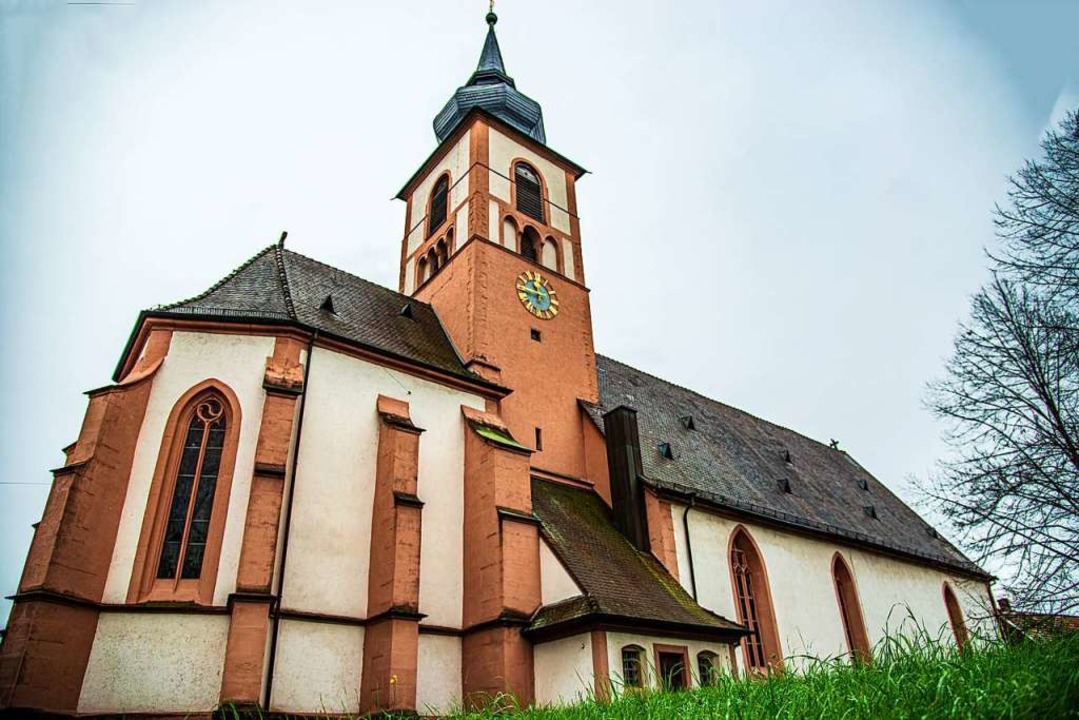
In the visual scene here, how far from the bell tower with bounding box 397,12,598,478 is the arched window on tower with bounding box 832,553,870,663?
963cm

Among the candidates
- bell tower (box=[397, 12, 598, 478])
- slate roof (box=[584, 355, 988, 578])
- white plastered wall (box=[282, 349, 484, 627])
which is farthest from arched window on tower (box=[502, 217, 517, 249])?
white plastered wall (box=[282, 349, 484, 627])

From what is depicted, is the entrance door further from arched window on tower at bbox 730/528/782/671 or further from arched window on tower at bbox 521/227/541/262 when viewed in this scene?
arched window on tower at bbox 521/227/541/262

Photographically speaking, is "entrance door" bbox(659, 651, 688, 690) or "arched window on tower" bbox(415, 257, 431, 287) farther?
"arched window on tower" bbox(415, 257, 431, 287)

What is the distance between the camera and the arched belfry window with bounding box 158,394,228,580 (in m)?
12.7

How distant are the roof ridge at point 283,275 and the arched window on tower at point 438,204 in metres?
6.09

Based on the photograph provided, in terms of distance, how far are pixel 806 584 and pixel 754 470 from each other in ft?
14.3

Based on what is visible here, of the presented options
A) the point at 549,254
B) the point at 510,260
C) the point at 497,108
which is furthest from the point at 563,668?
the point at 497,108

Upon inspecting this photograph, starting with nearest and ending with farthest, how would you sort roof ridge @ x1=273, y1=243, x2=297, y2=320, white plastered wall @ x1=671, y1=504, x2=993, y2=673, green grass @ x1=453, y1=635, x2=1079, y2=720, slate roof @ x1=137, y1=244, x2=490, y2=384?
green grass @ x1=453, y1=635, x2=1079, y2=720 < slate roof @ x1=137, y1=244, x2=490, y2=384 < roof ridge @ x1=273, y1=243, x2=297, y2=320 < white plastered wall @ x1=671, y1=504, x2=993, y2=673

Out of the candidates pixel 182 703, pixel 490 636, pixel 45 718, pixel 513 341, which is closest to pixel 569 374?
pixel 513 341

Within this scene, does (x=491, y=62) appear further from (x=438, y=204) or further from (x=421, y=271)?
(x=421, y=271)

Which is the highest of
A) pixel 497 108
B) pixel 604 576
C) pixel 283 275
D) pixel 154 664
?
pixel 497 108

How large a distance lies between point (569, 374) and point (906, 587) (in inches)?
588

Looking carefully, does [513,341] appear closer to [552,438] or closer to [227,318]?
[552,438]

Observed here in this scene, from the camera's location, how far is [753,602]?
776 inches
